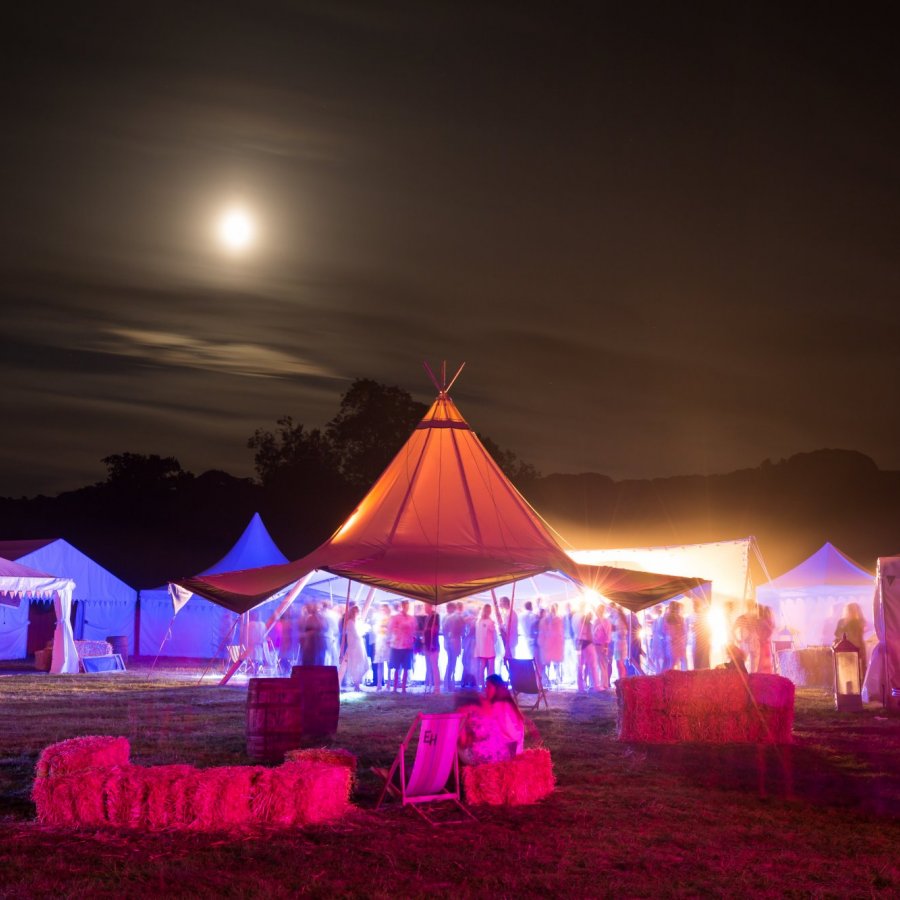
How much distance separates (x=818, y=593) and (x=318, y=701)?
18.1 metres

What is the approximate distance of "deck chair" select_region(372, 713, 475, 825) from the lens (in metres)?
6.82

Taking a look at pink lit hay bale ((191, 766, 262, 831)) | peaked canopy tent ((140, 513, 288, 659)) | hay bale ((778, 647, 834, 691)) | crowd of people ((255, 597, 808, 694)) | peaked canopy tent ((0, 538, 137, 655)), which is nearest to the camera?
pink lit hay bale ((191, 766, 262, 831))

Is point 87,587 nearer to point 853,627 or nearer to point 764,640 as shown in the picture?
point 764,640

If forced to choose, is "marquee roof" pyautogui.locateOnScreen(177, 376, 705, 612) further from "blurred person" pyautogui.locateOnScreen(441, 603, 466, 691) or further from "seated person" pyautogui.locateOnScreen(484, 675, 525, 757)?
"blurred person" pyautogui.locateOnScreen(441, 603, 466, 691)

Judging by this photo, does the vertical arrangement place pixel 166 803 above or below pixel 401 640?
below

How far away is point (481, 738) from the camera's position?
295 inches

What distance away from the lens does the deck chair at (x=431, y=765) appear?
268 inches

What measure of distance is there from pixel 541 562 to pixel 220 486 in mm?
44203

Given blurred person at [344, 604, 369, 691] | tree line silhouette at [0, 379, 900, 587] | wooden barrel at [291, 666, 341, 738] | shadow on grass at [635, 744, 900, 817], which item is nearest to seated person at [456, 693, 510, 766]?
shadow on grass at [635, 744, 900, 817]

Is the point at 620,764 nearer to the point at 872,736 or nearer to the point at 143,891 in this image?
Answer: the point at 872,736

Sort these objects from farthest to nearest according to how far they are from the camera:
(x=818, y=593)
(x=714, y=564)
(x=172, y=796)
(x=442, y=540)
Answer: (x=818, y=593)
(x=714, y=564)
(x=442, y=540)
(x=172, y=796)

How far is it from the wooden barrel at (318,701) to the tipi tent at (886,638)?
787cm

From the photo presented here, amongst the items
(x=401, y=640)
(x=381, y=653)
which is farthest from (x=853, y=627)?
(x=381, y=653)

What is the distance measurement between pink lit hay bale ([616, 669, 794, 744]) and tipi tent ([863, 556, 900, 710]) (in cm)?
398
